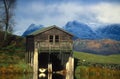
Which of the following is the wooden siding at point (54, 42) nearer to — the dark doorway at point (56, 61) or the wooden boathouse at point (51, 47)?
the wooden boathouse at point (51, 47)

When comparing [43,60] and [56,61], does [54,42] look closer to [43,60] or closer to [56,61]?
[43,60]

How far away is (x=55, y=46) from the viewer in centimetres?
8481

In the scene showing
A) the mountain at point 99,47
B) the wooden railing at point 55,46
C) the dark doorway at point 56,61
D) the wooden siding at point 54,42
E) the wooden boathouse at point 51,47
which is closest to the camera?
the wooden railing at point 55,46

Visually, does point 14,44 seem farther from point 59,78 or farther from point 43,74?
point 59,78

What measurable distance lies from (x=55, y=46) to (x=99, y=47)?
80.2 m

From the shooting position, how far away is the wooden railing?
83750 mm

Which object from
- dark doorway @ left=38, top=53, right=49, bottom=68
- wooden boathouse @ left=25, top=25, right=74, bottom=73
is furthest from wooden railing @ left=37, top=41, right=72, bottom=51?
dark doorway @ left=38, top=53, right=49, bottom=68

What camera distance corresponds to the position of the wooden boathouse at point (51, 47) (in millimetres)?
84000

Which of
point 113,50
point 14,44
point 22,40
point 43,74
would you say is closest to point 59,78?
point 43,74

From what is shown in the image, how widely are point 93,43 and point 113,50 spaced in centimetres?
1208

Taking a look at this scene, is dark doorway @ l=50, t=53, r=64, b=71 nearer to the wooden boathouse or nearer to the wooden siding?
the wooden boathouse

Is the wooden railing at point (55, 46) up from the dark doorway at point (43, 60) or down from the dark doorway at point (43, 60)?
up

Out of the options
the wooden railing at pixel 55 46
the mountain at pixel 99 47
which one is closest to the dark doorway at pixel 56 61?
the wooden railing at pixel 55 46

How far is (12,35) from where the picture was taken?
11094 cm
